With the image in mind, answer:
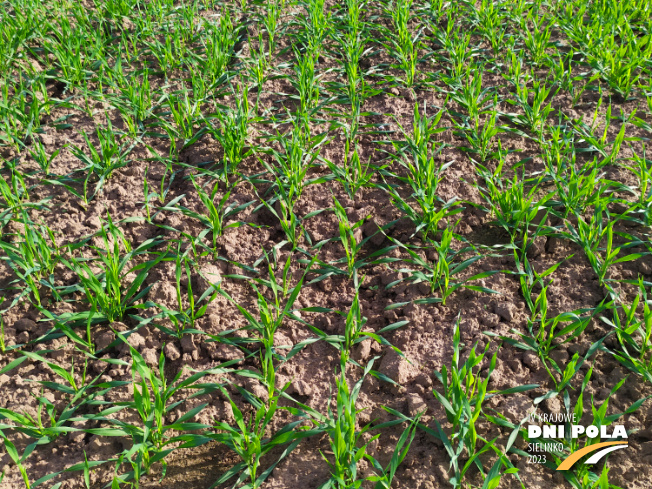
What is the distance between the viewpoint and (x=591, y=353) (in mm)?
1856

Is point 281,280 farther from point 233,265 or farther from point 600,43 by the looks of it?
point 600,43

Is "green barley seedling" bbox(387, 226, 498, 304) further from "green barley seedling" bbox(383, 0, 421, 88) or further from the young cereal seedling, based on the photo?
"green barley seedling" bbox(383, 0, 421, 88)

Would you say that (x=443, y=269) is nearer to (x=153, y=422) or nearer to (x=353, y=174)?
(x=353, y=174)

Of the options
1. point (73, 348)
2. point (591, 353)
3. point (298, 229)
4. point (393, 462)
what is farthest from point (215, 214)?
point (591, 353)

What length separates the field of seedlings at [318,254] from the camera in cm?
165

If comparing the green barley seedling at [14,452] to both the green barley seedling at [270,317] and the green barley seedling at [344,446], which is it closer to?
the green barley seedling at [270,317]

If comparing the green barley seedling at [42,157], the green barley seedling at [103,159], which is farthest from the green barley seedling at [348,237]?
the green barley seedling at [42,157]

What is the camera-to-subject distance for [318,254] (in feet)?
7.50

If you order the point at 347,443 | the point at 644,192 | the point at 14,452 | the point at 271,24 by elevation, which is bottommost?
the point at 644,192

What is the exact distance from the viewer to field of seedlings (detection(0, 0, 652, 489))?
165 cm

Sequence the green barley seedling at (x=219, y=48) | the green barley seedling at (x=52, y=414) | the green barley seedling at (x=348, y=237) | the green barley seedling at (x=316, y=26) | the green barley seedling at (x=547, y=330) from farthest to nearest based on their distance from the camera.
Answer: the green barley seedling at (x=316, y=26) → the green barley seedling at (x=219, y=48) → the green barley seedling at (x=348, y=237) → the green barley seedling at (x=547, y=330) → the green barley seedling at (x=52, y=414)

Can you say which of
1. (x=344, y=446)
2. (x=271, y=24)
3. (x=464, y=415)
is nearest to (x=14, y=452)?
(x=344, y=446)

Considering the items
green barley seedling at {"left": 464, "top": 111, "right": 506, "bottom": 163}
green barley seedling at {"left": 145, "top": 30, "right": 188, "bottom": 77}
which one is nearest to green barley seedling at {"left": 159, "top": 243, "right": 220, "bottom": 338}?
green barley seedling at {"left": 464, "top": 111, "right": 506, "bottom": 163}

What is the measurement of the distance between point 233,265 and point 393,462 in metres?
1.09
